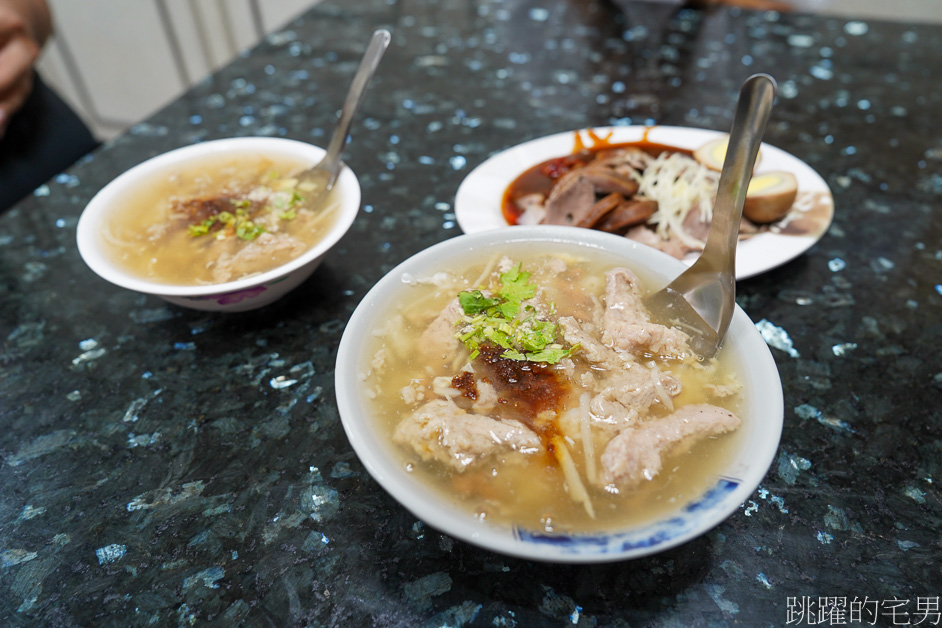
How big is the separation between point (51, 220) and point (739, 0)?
409 cm

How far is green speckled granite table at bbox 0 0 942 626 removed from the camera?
117cm

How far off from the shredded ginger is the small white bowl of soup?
99 cm

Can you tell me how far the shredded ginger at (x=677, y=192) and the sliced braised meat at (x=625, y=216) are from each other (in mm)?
49

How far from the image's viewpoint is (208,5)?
550cm

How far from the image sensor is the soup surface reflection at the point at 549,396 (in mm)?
1046

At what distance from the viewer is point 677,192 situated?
6.49 feet

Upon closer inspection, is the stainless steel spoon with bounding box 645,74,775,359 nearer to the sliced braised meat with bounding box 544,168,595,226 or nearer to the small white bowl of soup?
the sliced braised meat with bounding box 544,168,595,226

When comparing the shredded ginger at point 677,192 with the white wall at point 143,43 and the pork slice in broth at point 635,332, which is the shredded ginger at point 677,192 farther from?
the white wall at point 143,43

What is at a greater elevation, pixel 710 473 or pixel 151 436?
pixel 710 473

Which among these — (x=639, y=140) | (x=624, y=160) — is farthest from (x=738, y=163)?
(x=639, y=140)

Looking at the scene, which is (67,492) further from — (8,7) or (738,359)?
(8,7)

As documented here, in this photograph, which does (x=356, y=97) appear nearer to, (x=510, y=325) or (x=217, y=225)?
(x=217, y=225)

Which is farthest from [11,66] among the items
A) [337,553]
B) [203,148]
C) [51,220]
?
[337,553]

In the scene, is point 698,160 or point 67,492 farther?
point 698,160
